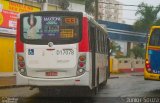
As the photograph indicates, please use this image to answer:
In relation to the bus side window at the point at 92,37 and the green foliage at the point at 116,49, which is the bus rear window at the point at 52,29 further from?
the green foliage at the point at 116,49

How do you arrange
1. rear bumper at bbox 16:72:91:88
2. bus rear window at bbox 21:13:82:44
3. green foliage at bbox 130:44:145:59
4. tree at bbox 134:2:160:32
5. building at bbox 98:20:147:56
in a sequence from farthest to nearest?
tree at bbox 134:2:160:32 → building at bbox 98:20:147:56 → green foliage at bbox 130:44:145:59 → bus rear window at bbox 21:13:82:44 → rear bumper at bbox 16:72:91:88

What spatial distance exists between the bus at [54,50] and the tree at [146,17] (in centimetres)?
5092

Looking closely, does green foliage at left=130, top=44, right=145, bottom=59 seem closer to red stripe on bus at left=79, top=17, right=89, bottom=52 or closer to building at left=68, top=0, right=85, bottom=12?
building at left=68, top=0, right=85, bottom=12

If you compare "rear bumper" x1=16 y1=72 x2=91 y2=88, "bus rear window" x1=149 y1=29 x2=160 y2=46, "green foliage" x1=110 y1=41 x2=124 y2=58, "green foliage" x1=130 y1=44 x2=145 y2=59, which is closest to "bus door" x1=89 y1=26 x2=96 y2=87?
"rear bumper" x1=16 y1=72 x2=91 y2=88

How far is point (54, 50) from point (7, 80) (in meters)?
9.67

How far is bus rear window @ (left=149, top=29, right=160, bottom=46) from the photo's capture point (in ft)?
64.7

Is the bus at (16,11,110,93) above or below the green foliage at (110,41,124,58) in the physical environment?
above

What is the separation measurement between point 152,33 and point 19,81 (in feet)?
24.9

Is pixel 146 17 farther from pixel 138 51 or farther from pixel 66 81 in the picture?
pixel 66 81

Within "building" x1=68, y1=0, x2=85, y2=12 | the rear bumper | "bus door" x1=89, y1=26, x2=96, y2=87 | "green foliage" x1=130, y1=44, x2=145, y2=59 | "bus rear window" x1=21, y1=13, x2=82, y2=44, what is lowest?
"green foliage" x1=130, y1=44, x2=145, y2=59

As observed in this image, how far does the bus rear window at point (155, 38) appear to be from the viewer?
19719 mm

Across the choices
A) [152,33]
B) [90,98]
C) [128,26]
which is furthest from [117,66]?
[90,98]

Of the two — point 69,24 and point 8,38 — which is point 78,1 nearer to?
point 8,38

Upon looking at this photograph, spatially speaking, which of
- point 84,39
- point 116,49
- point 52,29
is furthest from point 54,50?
point 116,49
